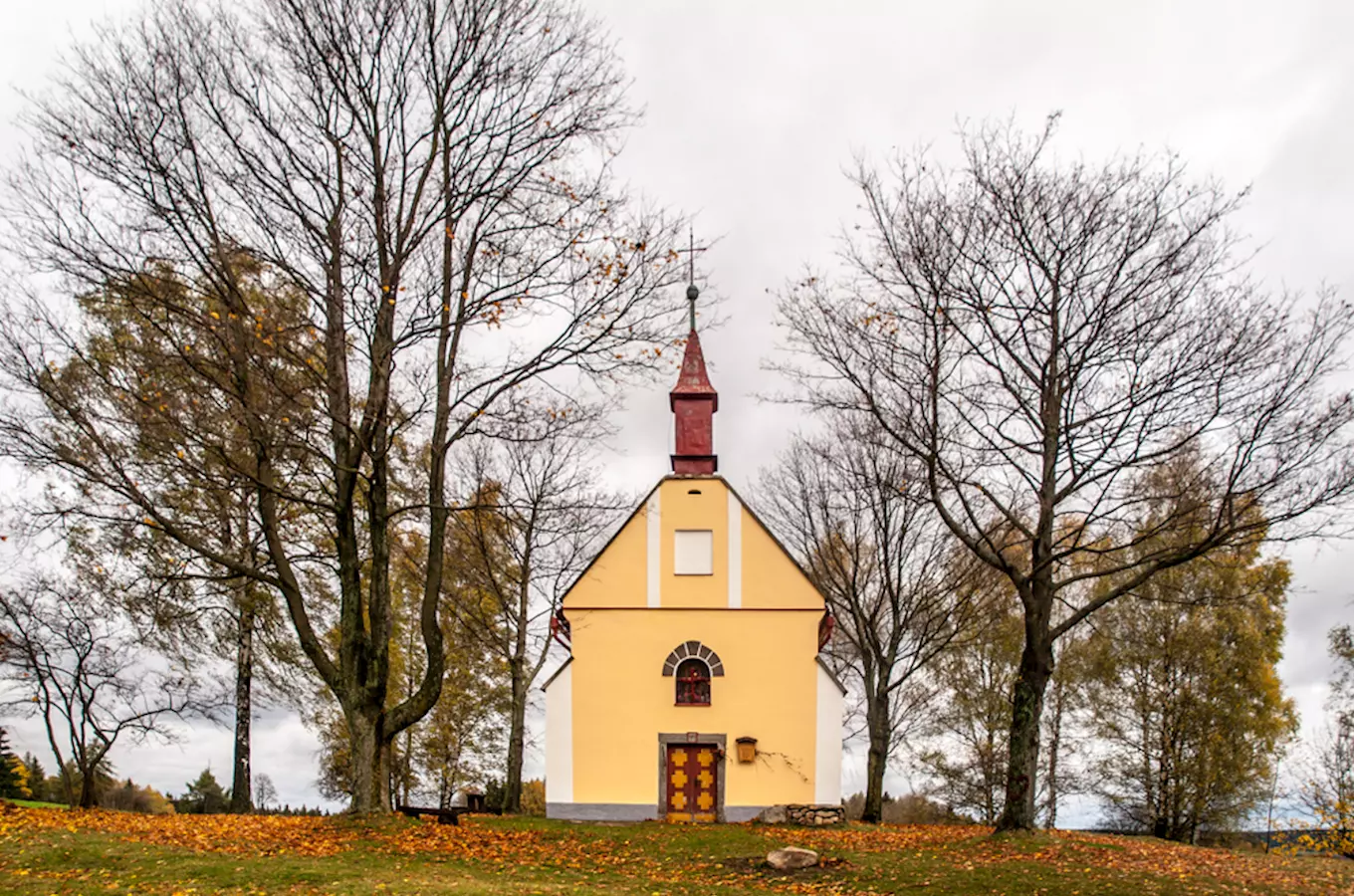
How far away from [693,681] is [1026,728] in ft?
27.6

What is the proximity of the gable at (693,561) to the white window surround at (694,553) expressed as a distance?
0.9 inches

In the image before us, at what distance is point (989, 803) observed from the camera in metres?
27.7

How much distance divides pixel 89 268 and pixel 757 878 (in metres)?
12.3

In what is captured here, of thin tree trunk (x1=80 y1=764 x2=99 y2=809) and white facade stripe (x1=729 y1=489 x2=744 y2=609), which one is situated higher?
white facade stripe (x1=729 y1=489 x2=744 y2=609)

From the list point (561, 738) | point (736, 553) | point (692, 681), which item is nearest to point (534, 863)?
point (561, 738)

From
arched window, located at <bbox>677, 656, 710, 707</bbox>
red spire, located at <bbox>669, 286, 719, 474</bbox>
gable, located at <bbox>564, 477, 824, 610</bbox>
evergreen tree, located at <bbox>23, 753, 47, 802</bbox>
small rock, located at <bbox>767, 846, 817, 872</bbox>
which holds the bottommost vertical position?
evergreen tree, located at <bbox>23, 753, 47, 802</bbox>

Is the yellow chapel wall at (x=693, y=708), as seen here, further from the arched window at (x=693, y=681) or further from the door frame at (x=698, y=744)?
the arched window at (x=693, y=681)

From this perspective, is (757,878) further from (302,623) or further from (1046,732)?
(1046,732)

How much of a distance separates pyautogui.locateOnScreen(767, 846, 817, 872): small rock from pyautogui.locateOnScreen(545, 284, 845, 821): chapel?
801cm

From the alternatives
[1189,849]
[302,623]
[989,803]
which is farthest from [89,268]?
[989,803]

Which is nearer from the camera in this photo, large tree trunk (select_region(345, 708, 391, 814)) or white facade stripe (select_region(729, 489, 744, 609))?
large tree trunk (select_region(345, 708, 391, 814))

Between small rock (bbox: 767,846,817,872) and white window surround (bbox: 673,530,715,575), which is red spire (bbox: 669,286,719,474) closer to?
white window surround (bbox: 673,530,715,575)

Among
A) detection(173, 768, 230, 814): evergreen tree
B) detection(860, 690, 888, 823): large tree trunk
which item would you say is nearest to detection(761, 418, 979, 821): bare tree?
detection(860, 690, 888, 823): large tree trunk

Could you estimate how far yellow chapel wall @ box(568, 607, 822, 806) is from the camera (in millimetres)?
21531
